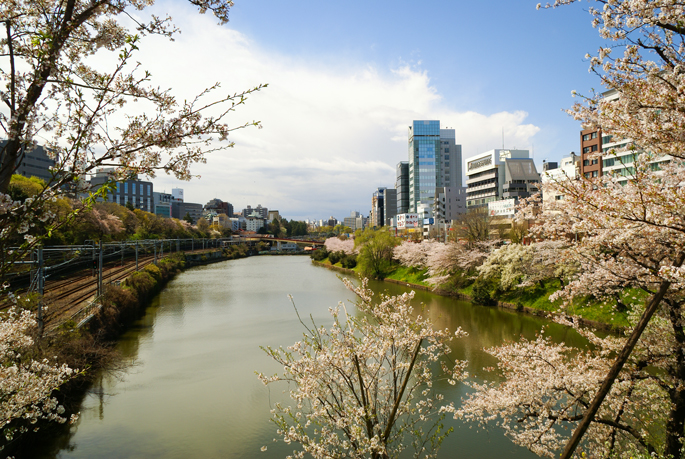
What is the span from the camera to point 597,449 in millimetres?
4512

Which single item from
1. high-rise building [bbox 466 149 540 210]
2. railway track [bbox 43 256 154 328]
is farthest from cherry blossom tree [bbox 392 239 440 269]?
railway track [bbox 43 256 154 328]

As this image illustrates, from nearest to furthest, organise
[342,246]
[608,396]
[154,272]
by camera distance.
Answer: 1. [608,396]
2. [154,272]
3. [342,246]

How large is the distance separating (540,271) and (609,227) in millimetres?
14009

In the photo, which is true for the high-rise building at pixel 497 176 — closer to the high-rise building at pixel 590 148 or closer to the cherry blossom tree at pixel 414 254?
the high-rise building at pixel 590 148

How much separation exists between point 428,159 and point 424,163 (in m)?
1.06

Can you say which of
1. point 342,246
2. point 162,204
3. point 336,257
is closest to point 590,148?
point 336,257

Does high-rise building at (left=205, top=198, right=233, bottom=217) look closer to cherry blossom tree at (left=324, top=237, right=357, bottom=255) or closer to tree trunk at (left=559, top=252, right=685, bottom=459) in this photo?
cherry blossom tree at (left=324, top=237, right=357, bottom=255)

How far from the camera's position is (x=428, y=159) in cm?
6744

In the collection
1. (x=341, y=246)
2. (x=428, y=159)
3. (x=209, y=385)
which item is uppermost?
(x=428, y=159)

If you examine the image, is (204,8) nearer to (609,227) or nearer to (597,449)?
(609,227)

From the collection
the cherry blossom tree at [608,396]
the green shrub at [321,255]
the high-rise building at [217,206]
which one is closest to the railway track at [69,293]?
the cherry blossom tree at [608,396]

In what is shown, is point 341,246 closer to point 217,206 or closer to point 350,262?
point 350,262

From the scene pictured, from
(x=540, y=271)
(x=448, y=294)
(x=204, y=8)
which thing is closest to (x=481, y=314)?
(x=540, y=271)

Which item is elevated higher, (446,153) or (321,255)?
(446,153)
